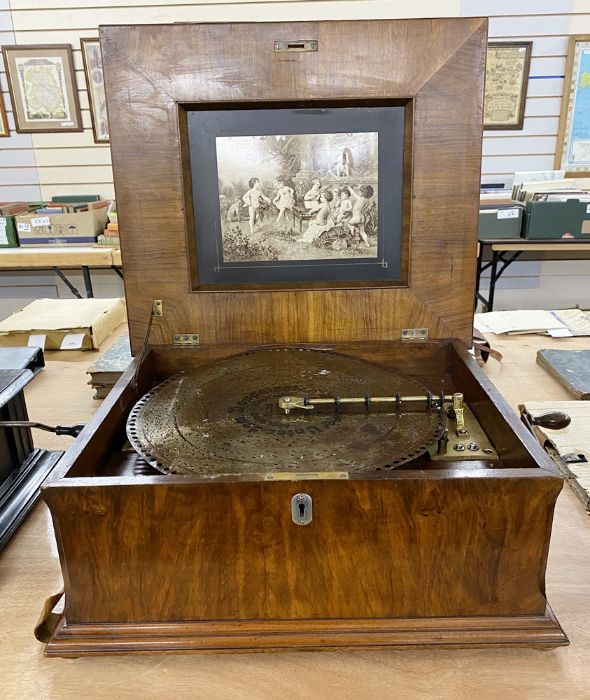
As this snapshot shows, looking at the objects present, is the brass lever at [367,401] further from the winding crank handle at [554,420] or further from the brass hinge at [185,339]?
the brass hinge at [185,339]

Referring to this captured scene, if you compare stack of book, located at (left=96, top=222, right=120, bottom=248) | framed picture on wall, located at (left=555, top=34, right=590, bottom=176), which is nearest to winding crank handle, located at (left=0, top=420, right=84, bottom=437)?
stack of book, located at (left=96, top=222, right=120, bottom=248)

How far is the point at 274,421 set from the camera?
101 cm

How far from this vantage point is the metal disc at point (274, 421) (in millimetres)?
873

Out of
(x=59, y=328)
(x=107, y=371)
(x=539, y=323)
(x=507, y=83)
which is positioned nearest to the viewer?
(x=107, y=371)

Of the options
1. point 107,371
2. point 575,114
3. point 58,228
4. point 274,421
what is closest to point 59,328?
point 107,371

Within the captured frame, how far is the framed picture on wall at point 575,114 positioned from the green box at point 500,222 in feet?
2.47

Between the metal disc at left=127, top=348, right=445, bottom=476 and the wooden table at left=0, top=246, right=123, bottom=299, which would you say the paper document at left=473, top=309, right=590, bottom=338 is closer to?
the metal disc at left=127, top=348, right=445, bottom=476

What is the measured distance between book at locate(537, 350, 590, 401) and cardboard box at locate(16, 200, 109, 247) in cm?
265

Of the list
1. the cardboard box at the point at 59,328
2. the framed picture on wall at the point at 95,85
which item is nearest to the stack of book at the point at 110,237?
the framed picture on wall at the point at 95,85

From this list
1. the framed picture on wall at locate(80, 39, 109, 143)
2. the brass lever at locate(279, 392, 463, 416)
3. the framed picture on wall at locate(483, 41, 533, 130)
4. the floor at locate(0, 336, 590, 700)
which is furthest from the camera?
the framed picture on wall at locate(80, 39, 109, 143)

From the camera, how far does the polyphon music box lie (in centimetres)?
78

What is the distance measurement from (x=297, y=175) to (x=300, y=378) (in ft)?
1.44

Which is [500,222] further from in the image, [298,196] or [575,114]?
[298,196]

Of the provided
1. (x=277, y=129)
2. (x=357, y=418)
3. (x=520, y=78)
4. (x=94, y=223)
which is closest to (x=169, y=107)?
(x=277, y=129)
